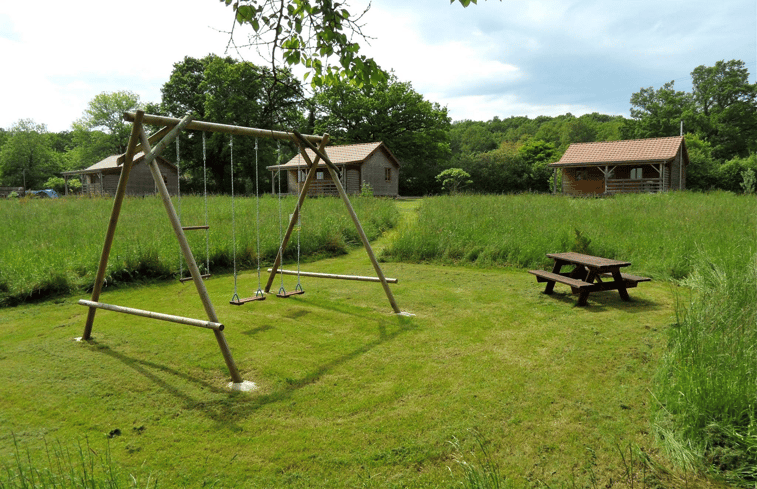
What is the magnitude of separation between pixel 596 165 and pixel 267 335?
32.9 metres

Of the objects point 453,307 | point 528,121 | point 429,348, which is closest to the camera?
point 429,348

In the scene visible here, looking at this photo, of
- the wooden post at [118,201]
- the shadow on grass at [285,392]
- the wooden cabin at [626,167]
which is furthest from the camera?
the wooden cabin at [626,167]

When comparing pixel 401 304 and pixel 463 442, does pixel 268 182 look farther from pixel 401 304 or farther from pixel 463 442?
pixel 463 442

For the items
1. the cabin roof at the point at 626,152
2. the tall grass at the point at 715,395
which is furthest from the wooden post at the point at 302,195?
the cabin roof at the point at 626,152

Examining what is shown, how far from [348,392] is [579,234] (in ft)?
23.5

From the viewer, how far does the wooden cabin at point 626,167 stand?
30969 millimetres

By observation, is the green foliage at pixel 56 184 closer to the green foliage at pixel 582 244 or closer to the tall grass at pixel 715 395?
the green foliage at pixel 582 244

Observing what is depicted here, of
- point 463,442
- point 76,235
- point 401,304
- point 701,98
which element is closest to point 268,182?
point 76,235

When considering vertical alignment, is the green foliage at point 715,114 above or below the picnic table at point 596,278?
above

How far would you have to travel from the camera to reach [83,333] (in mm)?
5312

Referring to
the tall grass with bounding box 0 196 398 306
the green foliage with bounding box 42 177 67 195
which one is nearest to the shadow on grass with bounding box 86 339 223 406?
the tall grass with bounding box 0 196 398 306

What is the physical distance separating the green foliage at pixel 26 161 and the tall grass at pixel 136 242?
62.0 meters

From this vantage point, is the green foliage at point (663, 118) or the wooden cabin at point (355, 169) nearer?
the wooden cabin at point (355, 169)

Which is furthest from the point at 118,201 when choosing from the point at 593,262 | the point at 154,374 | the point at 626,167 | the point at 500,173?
the point at 500,173
